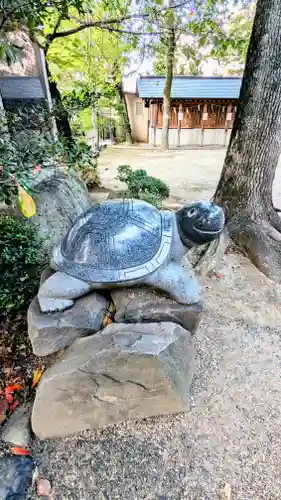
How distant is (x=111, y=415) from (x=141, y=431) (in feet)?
0.71

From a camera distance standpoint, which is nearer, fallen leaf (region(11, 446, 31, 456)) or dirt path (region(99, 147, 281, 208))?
fallen leaf (region(11, 446, 31, 456))

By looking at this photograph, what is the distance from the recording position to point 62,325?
81.0 inches

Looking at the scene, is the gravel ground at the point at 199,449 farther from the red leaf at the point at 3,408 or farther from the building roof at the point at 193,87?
the building roof at the point at 193,87

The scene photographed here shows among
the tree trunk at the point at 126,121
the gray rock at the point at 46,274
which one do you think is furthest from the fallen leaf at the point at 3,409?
the tree trunk at the point at 126,121

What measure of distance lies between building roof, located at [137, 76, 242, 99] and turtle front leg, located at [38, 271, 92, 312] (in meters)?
15.0

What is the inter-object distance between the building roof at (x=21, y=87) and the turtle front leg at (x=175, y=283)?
417 cm

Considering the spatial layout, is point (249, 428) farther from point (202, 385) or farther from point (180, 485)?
point (180, 485)

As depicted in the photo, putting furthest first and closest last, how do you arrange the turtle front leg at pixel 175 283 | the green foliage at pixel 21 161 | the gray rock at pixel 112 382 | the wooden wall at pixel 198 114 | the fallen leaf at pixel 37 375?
the wooden wall at pixel 198 114 < the fallen leaf at pixel 37 375 < the turtle front leg at pixel 175 283 < the gray rock at pixel 112 382 < the green foliage at pixel 21 161

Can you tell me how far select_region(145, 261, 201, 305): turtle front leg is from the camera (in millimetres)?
2135

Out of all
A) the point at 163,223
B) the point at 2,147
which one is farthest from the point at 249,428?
the point at 2,147

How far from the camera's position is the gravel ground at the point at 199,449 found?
175cm

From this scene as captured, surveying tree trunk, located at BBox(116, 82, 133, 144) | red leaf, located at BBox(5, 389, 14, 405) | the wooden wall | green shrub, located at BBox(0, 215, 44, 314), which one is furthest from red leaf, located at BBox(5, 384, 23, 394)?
tree trunk, located at BBox(116, 82, 133, 144)

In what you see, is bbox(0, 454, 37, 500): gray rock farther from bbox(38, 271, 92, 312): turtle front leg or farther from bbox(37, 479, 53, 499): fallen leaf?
bbox(38, 271, 92, 312): turtle front leg

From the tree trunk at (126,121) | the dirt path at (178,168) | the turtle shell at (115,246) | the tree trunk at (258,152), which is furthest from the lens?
the tree trunk at (126,121)
